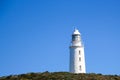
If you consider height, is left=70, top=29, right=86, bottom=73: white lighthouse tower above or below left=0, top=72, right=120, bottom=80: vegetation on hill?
above

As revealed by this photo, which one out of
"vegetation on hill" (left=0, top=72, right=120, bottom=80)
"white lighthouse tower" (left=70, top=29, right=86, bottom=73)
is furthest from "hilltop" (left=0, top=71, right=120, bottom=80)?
"white lighthouse tower" (left=70, top=29, right=86, bottom=73)

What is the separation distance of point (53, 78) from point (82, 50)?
74.4 ft

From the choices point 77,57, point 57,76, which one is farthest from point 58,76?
point 77,57

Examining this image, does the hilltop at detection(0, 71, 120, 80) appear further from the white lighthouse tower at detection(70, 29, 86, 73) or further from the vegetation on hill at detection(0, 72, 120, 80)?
the white lighthouse tower at detection(70, 29, 86, 73)

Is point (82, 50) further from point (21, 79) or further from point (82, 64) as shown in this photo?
point (21, 79)

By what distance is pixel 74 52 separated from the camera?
75.0m

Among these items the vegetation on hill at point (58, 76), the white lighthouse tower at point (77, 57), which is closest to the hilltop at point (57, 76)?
the vegetation on hill at point (58, 76)

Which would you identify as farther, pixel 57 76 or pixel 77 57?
pixel 77 57

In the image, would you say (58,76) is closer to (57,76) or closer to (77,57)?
(57,76)

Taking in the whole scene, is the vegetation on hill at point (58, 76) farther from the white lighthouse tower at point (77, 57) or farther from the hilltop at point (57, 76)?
the white lighthouse tower at point (77, 57)

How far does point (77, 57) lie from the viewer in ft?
244

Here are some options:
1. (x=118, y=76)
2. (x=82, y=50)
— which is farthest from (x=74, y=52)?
(x=118, y=76)

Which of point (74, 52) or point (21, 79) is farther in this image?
point (74, 52)

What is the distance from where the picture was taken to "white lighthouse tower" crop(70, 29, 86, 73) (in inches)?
2908
